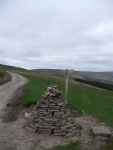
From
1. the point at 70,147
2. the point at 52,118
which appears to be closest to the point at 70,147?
the point at 70,147

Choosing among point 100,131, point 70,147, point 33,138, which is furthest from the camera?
point 100,131

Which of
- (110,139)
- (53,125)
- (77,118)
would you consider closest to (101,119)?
(77,118)

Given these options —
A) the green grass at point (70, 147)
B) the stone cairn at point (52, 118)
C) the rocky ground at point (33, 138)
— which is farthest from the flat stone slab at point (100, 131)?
the green grass at point (70, 147)

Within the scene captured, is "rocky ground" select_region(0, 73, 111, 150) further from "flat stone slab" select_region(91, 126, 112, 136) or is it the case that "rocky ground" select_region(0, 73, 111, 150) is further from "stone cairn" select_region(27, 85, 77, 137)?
"stone cairn" select_region(27, 85, 77, 137)

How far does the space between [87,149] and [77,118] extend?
532cm

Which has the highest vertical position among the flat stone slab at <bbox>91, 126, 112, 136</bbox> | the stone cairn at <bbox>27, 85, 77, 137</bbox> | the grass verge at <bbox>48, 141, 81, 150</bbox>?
the stone cairn at <bbox>27, 85, 77, 137</bbox>

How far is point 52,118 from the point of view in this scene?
38.6 ft

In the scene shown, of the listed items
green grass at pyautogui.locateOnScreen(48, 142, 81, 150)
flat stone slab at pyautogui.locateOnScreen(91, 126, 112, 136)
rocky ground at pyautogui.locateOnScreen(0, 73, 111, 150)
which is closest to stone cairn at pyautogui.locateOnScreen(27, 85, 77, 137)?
rocky ground at pyautogui.locateOnScreen(0, 73, 111, 150)

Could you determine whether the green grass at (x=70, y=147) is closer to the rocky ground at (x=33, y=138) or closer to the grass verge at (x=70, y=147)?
the grass verge at (x=70, y=147)

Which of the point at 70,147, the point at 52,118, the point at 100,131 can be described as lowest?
the point at 70,147

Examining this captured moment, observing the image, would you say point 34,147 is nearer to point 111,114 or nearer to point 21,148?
point 21,148

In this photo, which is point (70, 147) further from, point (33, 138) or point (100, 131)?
point (100, 131)

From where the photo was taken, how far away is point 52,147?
9992mm

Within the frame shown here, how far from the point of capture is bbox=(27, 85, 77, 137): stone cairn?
11.6 m
